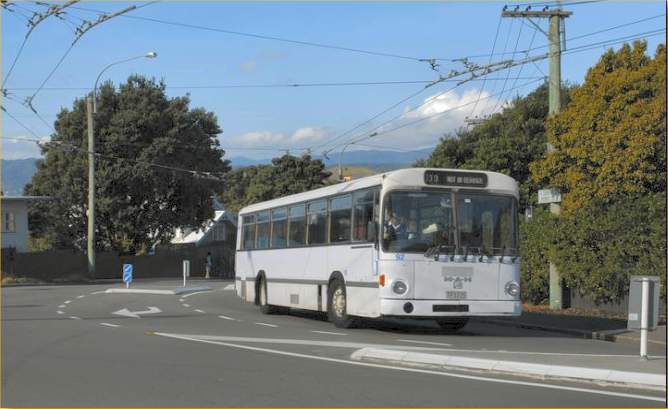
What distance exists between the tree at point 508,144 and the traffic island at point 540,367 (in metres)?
23.7

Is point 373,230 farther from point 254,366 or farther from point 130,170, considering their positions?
point 130,170

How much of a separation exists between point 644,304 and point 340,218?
7578 millimetres

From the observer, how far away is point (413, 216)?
15281mm

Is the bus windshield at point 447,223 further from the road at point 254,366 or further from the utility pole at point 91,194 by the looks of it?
the utility pole at point 91,194

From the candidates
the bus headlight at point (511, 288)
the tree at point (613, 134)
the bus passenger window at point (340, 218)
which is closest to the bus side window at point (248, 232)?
the bus passenger window at point (340, 218)

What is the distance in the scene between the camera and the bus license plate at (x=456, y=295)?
15.2 meters

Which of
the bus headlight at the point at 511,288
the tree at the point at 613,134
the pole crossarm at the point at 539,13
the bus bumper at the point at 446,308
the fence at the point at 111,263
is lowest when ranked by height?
the fence at the point at 111,263

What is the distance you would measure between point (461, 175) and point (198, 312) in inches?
369

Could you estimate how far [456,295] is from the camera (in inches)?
602

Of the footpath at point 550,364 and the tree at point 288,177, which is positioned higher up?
the tree at point 288,177

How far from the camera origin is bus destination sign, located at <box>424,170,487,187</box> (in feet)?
50.6

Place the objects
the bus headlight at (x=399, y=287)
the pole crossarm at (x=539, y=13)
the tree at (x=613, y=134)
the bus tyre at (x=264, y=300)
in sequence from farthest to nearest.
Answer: the bus tyre at (x=264, y=300) < the pole crossarm at (x=539, y=13) < the tree at (x=613, y=134) < the bus headlight at (x=399, y=287)

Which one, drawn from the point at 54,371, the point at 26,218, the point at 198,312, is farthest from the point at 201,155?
the point at 54,371

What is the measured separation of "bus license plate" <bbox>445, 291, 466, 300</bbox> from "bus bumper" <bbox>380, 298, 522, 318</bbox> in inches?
3.1
